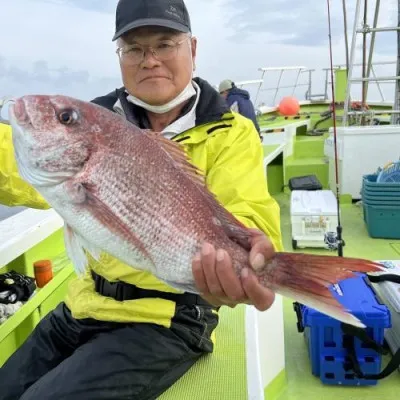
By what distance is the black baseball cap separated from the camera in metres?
2.09

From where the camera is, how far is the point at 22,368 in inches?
83.8

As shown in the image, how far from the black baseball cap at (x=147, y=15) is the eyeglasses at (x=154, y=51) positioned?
70 millimetres

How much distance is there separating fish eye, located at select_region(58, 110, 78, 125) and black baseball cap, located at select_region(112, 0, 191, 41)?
2.60 feet

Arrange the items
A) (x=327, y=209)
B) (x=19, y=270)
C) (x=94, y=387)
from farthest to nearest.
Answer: (x=327, y=209) < (x=19, y=270) < (x=94, y=387)

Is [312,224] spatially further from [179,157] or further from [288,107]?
[288,107]

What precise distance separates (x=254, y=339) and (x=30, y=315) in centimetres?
142

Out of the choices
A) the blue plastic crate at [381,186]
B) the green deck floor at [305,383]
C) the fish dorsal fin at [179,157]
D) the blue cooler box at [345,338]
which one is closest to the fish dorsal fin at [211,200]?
the fish dorsal fin at [179,157]

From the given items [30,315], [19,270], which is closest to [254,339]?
[30,315]

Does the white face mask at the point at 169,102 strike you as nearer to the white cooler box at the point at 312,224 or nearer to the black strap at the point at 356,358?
the black strap at the point at 356,358

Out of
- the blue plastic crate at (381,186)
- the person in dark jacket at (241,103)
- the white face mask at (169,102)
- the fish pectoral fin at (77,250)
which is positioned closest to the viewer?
the fish pectoral fin at (77,250)

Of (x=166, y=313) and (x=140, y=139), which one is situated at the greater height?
(x=140, y=139)

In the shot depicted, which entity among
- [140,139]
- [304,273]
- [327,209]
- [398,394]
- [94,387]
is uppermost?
[140,139]

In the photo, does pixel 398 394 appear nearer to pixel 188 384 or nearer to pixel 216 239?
pixel 188 384

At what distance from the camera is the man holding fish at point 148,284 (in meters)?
1.93
